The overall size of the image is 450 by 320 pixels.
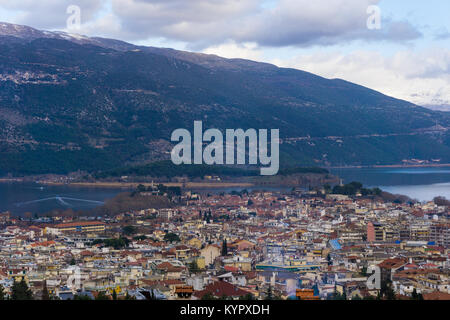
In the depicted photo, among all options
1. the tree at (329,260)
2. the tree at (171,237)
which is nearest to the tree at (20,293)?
the tree at (329,260)

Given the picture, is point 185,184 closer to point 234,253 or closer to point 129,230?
point 129,230

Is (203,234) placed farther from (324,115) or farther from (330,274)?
(324,115)

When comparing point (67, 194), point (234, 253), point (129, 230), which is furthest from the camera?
point (67, 194)

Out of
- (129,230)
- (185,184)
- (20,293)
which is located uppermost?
(185,184)

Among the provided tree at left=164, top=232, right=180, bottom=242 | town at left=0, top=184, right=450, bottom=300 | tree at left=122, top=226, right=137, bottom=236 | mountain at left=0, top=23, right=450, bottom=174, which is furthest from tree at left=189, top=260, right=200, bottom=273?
mountain at left=0, top=23, right=450, bottom=174

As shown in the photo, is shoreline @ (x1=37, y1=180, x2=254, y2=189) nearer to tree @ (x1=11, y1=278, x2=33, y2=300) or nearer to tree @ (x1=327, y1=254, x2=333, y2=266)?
tree @ (x1=327, y1=254, x2=333, y2=266)

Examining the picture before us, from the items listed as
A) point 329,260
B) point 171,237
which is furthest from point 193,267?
point 171,237

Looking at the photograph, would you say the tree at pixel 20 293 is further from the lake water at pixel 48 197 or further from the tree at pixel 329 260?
the lake water at pixel 48 197
